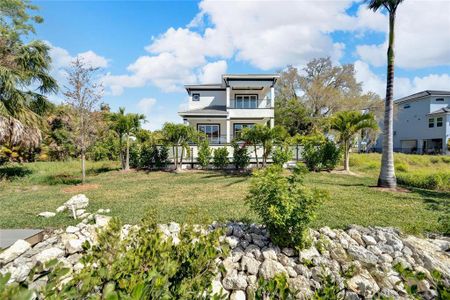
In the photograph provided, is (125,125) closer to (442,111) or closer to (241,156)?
(241,156)

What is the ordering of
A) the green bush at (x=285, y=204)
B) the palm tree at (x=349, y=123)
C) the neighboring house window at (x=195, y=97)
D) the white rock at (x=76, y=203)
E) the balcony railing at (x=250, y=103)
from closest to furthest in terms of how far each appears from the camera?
the green bush at (x=285, y=204) → the white rock at (x=76, y=203) → the palm tree at (x=349, y=123) → the balcony railing at (x=250, y=103) → the neighboring house window at (x=195, y=97)

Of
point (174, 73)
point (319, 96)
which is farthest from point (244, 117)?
point (319, 96)

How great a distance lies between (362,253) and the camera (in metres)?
3.93

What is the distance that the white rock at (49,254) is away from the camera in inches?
141

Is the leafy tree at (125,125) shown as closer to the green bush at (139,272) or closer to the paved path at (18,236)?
the paved path at (18,236)

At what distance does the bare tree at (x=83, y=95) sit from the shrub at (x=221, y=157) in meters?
6.78

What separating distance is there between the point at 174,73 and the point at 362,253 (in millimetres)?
25081

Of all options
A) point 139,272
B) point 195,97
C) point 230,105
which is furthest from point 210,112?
point 139,272

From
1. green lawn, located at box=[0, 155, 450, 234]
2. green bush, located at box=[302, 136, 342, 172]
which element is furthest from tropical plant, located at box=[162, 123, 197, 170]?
green bush, located at box=[302, 136, 342, 172]

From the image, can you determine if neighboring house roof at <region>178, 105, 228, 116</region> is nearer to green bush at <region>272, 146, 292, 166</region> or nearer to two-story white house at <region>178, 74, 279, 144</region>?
two-story white house at <region>178, 74, 279, 144</region>

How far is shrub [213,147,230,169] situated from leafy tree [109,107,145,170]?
4.92m

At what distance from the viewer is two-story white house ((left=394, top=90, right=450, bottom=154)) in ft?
89.4

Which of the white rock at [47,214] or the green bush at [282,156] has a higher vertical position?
the green bush at [282,156]

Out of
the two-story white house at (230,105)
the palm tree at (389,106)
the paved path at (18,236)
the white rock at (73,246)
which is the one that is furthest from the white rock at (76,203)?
the two-story white house at (230,105)
